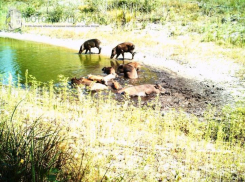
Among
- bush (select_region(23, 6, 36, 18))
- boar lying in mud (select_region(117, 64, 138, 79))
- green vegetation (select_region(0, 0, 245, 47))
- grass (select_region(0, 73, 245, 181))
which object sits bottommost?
grass (select_region(0, 73, 245, 181))

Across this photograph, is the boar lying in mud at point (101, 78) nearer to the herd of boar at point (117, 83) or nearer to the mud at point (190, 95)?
the herd of boar at point (117, 83)

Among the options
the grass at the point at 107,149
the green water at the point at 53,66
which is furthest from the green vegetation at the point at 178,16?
the grass at the point at 107,149

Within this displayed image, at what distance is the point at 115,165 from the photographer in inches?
156

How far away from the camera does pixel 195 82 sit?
11.8m

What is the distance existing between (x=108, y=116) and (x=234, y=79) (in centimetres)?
826

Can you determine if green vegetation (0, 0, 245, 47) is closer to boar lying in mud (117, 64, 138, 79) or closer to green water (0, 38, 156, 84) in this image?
green water (0, 38, 156, 84)

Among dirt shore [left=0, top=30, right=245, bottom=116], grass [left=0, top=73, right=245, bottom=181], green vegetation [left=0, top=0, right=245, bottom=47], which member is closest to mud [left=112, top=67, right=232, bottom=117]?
dirt shore [left=0, top=30, right=245, bottom=116]

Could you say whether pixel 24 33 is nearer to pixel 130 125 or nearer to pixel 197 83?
pixel 197 83

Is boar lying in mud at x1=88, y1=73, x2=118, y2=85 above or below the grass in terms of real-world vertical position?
above

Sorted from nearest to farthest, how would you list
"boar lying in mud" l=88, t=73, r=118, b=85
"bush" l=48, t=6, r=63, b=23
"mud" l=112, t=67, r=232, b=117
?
"mud" l=112, t=67, r=232, b=117 < "boar lying in mud" l=88, t=73, r=118, b=85 < "bush" l=48, t=6, r=63, b=23

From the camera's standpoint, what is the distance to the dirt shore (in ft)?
29.2

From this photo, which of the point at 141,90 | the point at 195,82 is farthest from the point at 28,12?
the point at 141,90

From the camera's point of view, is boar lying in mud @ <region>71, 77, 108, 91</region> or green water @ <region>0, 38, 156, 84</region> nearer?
boar lying in mud @ <region>71, 77, 108, 91</region>

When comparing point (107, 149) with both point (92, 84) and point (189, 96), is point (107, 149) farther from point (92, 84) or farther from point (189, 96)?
point (189, 96)
